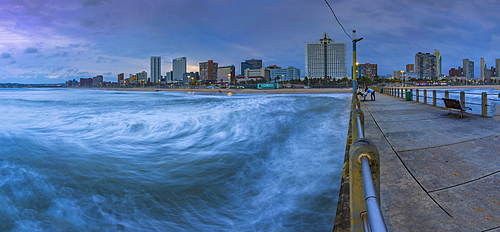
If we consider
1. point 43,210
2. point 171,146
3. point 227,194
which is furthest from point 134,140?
point 227,194

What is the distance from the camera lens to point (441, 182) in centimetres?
410

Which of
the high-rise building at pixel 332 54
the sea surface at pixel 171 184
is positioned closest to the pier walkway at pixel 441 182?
the sea surface at pixel 171 184

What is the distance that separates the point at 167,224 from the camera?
4.98m

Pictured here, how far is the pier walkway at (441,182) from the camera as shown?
10.0 feet

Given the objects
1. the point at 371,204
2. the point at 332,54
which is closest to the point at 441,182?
the point at 371,204

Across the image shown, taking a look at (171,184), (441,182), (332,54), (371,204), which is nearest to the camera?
(371,204)

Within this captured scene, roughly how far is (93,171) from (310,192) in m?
6.70

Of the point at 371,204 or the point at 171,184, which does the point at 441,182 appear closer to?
the point at 371,204

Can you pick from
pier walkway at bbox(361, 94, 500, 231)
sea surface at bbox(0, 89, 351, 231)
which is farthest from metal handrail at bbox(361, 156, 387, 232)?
sea surface at bbox(0, 89, 351, 231)

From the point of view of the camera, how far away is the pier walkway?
3051mm

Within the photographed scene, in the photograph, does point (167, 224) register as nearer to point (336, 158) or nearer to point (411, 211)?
point (411, 211)

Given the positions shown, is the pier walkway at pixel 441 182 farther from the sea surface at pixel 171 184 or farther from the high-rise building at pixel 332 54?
the high-rise building at pixel 332 54

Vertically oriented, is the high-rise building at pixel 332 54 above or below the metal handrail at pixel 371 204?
above

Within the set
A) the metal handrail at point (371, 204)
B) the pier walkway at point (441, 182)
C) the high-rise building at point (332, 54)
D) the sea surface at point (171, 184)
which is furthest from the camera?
the high-rise building at point (332, 54)
